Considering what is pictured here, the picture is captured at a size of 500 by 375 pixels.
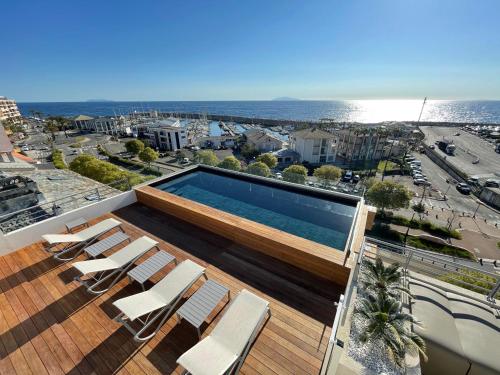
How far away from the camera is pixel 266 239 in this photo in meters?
4.29

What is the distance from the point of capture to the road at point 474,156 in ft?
116

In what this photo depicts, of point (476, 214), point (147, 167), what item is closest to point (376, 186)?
point (476, 214)

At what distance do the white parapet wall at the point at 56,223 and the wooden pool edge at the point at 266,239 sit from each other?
0.82 meters

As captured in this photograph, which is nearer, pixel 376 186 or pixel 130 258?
pixel 130 258

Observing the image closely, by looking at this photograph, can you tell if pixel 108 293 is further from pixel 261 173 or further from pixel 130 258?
pixel 261 173

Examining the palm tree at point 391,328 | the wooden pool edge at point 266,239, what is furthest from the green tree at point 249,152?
the palm tree at point 391,328

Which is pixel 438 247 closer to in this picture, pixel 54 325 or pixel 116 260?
pixel 116 260

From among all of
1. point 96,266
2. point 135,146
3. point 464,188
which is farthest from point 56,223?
point 464,188

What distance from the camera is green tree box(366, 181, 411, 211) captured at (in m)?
19.1

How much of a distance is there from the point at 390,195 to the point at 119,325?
22591 millimetres

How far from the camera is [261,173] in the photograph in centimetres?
809

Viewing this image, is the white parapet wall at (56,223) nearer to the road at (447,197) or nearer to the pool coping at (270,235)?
the pool coping at (270,235)

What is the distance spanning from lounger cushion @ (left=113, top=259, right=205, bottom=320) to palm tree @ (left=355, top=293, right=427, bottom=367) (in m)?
3.66

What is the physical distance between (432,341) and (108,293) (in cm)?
625
